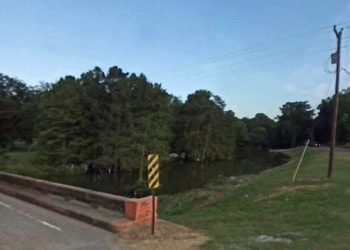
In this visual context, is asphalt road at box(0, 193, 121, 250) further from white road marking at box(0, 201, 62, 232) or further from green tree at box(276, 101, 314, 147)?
green tree at box(276, 101, 314, 147)

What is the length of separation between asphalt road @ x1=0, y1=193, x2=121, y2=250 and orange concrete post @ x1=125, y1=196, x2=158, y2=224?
0.76 metres

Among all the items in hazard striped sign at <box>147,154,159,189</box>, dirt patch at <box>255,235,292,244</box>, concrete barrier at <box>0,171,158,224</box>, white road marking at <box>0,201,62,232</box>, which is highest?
hazard striped sign at <box>147,154,159,189</box>

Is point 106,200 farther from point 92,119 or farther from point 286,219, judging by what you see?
point 92,119

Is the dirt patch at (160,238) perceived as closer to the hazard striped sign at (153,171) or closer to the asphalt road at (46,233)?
the asphalt road at (46,233)

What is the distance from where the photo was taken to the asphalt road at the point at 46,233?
7.67 metres

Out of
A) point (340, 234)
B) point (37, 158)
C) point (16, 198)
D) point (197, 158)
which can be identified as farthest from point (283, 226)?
point (197, 158)

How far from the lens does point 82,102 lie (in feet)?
188

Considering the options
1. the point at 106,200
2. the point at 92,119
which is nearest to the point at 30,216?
the point at 106,200

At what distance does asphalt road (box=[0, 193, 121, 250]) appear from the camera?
7.67 meters

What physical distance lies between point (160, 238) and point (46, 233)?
2.56m

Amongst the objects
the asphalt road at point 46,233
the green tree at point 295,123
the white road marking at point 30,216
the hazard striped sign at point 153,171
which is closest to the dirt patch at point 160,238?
the asphalt road at point 46,233

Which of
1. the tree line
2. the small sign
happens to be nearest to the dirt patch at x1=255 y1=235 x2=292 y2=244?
the small sign

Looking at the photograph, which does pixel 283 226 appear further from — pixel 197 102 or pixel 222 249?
pixel 197 102

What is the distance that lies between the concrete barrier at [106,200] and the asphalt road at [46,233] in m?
0.84
